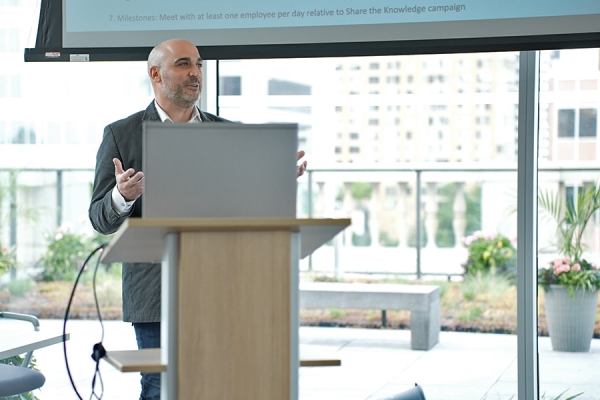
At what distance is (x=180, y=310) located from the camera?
1.48 meters

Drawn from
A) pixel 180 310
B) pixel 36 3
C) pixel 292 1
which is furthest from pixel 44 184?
pixel 180 310

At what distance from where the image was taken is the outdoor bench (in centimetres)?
377

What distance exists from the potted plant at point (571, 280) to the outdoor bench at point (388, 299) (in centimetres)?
67

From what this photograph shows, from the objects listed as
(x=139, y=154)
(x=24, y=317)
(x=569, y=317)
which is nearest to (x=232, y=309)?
(x=139, y=154)

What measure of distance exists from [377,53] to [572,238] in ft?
3.82

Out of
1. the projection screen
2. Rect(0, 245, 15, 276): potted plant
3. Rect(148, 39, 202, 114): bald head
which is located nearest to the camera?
Rect(148, 39, 202, 114): bald head

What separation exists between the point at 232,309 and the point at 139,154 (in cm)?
111

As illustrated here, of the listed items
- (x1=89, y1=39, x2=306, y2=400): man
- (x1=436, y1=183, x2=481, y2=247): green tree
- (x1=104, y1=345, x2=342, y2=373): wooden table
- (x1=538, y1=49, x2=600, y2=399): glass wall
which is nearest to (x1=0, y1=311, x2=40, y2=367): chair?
(x1=89, y1=39, x2=306, y2=400): man

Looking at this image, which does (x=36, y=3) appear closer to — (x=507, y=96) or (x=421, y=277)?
(x=507, y=96)

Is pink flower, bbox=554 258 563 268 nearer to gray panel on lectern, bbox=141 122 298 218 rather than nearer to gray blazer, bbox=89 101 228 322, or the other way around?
gray blazer, bbox=89 101 228 322

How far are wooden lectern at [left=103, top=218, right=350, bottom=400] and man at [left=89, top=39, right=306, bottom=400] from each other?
2.60 ft

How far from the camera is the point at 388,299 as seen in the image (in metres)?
4.03

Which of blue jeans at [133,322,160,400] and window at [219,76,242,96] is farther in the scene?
window at [219,76,242,96]

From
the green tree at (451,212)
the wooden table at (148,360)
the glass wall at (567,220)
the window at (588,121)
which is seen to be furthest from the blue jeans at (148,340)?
the green tree at (451,212)
